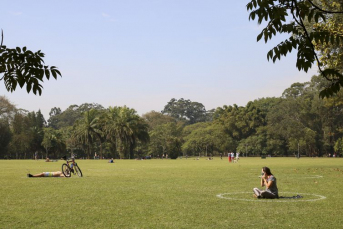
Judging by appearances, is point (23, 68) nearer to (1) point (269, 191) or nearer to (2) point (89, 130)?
(1) point (269, 191)

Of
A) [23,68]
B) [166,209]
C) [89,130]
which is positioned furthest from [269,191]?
[89,130]

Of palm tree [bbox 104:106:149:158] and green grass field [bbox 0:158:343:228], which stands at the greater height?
palm tree [bbox 104:106:149:158]

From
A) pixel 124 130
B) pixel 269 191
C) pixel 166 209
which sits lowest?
pixel 166 209

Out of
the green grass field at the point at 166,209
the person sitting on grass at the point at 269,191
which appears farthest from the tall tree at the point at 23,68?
the person sitting on grass at the point at 269,191

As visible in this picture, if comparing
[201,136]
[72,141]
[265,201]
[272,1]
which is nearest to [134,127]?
[72,141]

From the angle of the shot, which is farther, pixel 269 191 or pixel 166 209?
pixel 269 191

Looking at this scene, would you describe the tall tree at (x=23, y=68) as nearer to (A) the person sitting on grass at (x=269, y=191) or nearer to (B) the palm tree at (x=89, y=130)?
(A) the person sitting on grass at (x=269, y=191)

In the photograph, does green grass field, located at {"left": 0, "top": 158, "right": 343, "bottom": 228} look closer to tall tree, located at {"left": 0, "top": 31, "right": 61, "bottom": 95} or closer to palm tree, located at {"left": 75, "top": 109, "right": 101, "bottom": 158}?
tall tree, located at {"left": 0, "top": 31, "right": 61, "bottom": 95}

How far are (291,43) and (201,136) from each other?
121025mm

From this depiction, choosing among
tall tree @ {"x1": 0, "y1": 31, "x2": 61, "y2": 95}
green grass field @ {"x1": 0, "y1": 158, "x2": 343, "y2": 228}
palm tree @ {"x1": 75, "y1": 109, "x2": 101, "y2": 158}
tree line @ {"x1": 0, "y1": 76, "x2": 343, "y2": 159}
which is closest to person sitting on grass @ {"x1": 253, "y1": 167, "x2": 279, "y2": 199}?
green grass field @ {"x1": 0, "y1": 158, "x2": 343, "y2": 228}

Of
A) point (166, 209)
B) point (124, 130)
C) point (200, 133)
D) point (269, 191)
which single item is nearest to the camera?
point (166, 209)

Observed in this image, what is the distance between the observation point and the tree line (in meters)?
98.9

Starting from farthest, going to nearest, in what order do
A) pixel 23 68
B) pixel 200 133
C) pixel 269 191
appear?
pixel 200 133
pixel 269 191
pixel 23 68

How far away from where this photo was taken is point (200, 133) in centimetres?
12788
